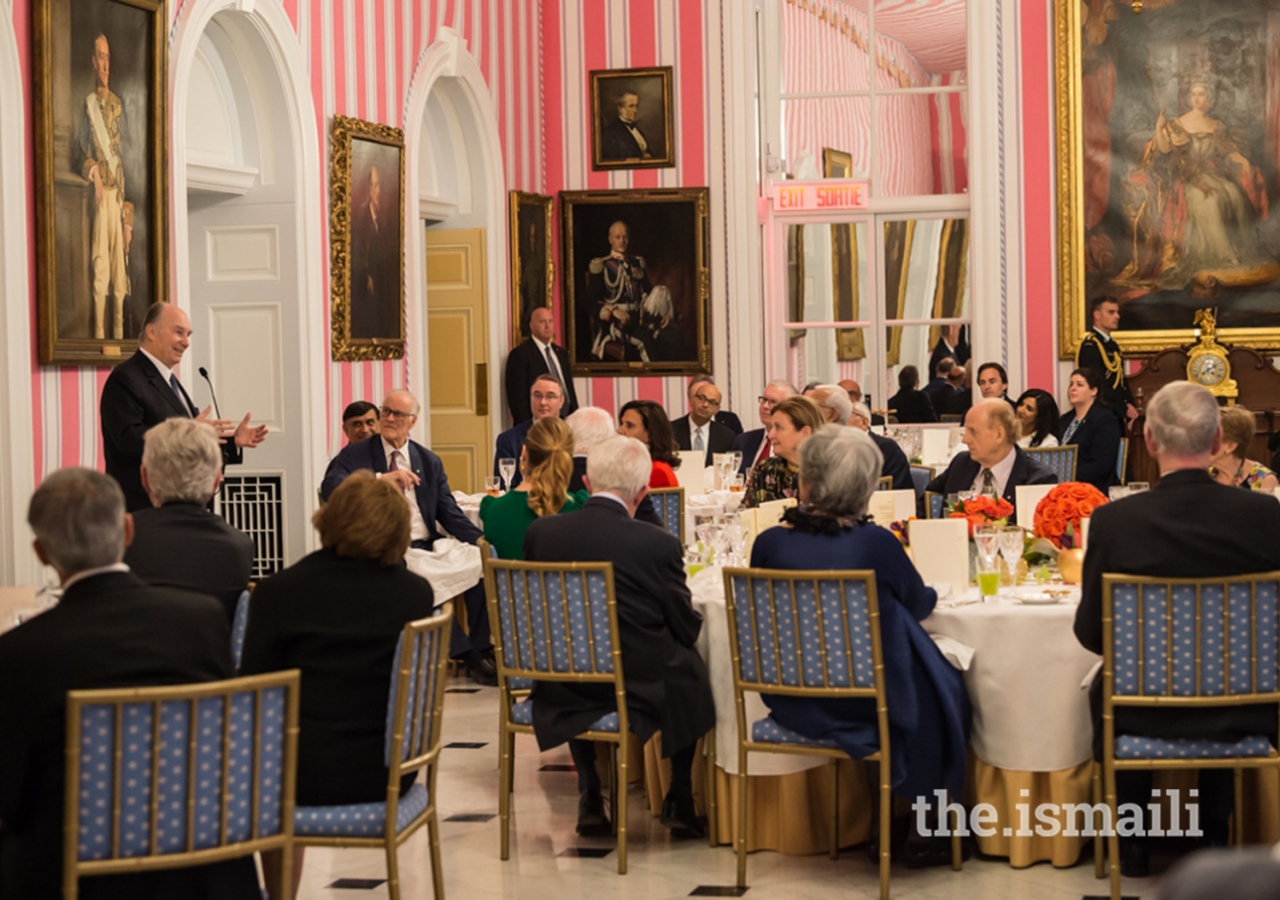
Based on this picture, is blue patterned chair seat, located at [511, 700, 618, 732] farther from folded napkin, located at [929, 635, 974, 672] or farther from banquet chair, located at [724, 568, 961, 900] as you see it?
folded napkin, located at [929, 635, 974, 672]

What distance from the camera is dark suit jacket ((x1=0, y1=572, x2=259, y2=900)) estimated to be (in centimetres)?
303

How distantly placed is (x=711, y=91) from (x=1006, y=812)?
31.6ft

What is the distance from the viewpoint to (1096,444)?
9578mm

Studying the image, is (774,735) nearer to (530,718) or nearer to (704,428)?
(530,718)

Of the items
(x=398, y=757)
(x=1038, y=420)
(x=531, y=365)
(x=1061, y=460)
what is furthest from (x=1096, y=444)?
(x=398, y=757)

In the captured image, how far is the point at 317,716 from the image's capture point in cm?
380

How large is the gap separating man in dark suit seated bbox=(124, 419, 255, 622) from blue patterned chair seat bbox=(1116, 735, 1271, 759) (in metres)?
2.44

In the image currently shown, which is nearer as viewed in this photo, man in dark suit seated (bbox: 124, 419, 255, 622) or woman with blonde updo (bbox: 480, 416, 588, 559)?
man in dark suit seated (bbox: 124, 419, 255, 622)

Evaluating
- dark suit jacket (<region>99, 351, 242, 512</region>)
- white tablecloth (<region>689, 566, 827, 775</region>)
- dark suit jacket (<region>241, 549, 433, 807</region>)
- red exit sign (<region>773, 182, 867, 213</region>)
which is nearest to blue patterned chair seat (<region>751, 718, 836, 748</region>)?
white tablecloth (<region>689, 566, 827, 775</region>)

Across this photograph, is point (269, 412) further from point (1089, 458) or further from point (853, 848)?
point (853, 848)

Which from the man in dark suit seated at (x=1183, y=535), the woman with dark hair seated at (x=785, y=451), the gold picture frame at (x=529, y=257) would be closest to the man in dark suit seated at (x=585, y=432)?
the woman with dark hair seated at (x=785, y=451)

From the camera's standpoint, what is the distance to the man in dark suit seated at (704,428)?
10172mm

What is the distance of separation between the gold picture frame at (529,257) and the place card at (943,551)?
26.9 feet

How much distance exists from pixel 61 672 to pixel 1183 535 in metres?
2.81
